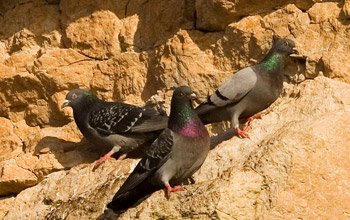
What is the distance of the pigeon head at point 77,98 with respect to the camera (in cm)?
865

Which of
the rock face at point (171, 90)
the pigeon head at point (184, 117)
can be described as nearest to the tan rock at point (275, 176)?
the rock face at point (171, 90)

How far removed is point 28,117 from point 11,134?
290 millimetres

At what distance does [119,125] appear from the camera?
8.27 metres

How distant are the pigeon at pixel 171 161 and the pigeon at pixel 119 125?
98cm

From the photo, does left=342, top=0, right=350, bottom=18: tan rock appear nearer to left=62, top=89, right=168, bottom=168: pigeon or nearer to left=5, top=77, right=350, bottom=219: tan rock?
left=5, top=77, right=350, bottom=219: tan rock

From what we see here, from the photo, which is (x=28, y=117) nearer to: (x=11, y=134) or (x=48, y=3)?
(x=11, y=134)

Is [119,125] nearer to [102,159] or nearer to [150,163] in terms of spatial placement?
[102,159]

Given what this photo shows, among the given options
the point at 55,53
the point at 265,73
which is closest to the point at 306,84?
the point at 265,73

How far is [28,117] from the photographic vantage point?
31.6 ft

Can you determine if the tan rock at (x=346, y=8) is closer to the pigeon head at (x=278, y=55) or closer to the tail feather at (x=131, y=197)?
the pigeon head at (x=278, y=55)

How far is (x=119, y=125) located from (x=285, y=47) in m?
1.87

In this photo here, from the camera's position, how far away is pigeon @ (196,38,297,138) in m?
7.79

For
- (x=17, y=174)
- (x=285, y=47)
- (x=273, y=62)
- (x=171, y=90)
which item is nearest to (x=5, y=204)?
(x=17, y=174)

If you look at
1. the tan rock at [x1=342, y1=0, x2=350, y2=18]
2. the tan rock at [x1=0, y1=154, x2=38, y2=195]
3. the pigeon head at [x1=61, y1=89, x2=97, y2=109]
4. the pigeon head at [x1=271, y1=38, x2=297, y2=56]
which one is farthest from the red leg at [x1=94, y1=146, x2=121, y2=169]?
the tan rock at [x1=342, y1=0, x2=350, y2=18]
